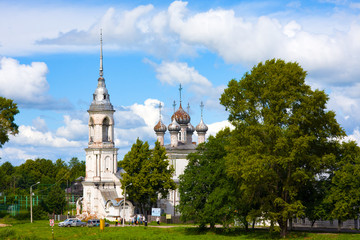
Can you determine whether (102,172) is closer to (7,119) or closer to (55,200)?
(55,200)

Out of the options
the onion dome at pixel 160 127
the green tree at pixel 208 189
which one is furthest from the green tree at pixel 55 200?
the green tree at pixel 208 189

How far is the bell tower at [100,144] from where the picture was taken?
81.2 meters

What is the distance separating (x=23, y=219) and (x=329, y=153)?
4005cm

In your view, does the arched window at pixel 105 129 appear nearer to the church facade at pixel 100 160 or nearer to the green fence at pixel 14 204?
the church facade at pixel 100 160

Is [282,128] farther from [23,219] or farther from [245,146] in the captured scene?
[23,219]

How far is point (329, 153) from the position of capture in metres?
52.6

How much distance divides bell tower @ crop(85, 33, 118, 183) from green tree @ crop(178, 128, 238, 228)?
2329 centimetres

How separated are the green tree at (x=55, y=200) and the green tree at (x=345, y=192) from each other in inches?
1617

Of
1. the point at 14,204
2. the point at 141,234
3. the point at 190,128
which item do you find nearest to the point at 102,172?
the point at 14,204

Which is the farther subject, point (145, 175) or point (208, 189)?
point (145, 175)

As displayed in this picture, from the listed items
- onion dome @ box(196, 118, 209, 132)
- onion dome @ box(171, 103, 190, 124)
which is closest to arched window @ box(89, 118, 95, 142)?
onion dome @ box(171, 103, 190, 124)

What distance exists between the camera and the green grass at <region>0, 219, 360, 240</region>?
172 feet

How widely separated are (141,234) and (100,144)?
A: 1073 inches

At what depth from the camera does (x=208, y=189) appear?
57.9 meters
